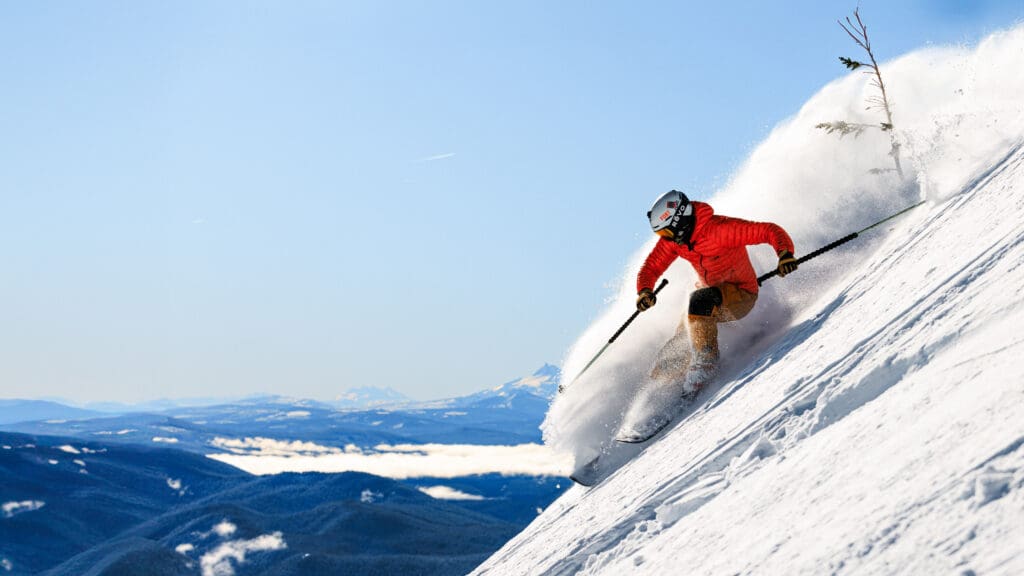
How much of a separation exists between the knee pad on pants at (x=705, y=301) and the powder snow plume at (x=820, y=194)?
0.61 metres

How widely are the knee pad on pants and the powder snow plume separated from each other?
613mm

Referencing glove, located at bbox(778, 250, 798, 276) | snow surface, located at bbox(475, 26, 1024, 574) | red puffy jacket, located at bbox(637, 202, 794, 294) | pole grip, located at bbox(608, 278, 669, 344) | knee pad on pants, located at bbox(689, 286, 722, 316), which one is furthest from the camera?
pole grip, located at bbox(608, 278, 669, 344)

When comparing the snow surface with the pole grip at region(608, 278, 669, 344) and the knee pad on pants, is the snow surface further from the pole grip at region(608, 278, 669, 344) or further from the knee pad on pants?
the knee pad on pants

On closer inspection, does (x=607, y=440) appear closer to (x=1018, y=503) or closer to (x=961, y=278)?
(x=961, y=278)

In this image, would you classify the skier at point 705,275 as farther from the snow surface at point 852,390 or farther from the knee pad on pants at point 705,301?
the snow surface at point 852,390

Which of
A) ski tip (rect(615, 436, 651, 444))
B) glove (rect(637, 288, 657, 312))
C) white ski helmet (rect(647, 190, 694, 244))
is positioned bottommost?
ski tip (rect(615, 436, 651, 444))

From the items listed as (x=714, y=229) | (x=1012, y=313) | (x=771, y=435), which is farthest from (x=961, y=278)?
(x=714, y=229)

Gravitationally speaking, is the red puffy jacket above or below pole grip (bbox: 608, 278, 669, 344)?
above

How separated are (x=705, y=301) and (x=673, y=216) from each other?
927 mm

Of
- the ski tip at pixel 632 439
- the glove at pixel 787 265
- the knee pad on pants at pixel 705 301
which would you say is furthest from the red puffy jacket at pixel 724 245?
the ski tip at pixel 632 439

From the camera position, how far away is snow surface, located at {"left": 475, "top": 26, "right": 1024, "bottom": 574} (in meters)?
2.84

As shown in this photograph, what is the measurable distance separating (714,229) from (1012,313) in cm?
459

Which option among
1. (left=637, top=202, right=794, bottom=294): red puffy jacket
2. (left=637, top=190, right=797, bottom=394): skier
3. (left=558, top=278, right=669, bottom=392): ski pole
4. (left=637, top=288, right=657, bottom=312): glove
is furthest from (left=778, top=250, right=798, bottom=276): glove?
(left=558, top=278, right=669, bottom=392): ski pole

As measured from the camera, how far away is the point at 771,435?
4742 mm
